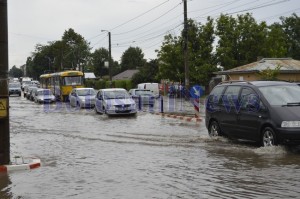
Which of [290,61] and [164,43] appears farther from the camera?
[164,43]

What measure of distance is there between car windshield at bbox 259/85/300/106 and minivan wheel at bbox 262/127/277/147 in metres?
0.69

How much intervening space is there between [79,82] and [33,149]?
32980mm

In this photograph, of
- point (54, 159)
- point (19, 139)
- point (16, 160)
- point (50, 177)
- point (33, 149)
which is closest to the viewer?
point (50, 177)

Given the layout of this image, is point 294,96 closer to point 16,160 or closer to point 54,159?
point 54,159

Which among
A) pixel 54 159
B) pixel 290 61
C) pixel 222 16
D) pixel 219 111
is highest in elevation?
pixel 222 16

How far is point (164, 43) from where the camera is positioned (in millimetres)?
57125

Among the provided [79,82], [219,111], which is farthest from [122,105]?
[79,82]

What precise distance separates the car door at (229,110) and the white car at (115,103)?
1198 centimetres

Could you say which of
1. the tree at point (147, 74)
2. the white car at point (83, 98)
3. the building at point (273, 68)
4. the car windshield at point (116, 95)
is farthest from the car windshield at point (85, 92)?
the tree at point (147, 74)

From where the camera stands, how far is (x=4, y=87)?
10016 millimetres

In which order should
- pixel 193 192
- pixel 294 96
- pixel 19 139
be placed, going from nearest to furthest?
pixel 193 192 < pixel 294 96 < pixel 19 139

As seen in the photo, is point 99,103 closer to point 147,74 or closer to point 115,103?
point 115,103

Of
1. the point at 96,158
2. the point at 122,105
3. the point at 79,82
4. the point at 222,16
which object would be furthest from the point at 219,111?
the point at 222,16

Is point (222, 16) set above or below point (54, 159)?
above
